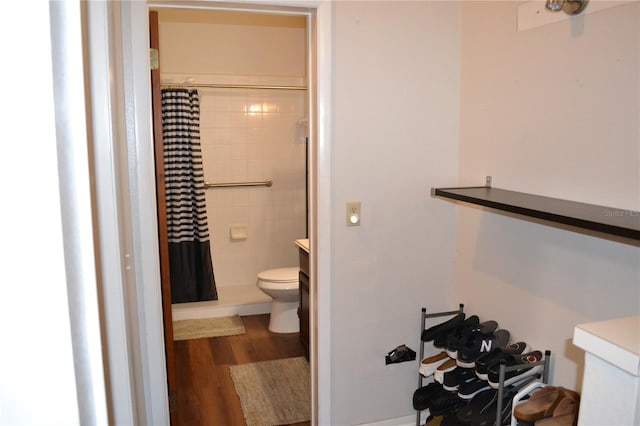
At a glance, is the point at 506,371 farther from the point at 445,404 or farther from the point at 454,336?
the point at 445,404

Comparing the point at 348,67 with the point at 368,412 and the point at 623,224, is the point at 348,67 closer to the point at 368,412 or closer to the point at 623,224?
the point at 623,224

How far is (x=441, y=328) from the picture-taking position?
2367 millimetres

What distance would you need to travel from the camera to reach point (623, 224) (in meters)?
1.37

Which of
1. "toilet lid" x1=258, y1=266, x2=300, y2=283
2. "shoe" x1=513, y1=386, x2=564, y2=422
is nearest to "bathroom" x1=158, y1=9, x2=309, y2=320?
"toilet lid" x1=258, y1=266, x2=300, y2=283

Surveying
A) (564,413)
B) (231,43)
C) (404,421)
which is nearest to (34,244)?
(564,413)

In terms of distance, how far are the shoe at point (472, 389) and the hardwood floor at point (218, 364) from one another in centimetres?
90

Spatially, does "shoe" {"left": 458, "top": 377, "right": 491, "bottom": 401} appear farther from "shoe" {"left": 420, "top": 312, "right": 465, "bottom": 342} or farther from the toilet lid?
the toilet lid

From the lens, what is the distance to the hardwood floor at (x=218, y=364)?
277 centimetres

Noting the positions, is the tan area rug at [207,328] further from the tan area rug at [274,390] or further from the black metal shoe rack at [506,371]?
the black metal shoe rack at [506,371]

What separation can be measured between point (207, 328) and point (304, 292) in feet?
3.42

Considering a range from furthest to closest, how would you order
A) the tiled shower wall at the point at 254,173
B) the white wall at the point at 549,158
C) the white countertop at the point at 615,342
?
the tiled shower wall at the point at 254,173 → the white wall at the point at 549,158 → the white countertop at the point at 615,342

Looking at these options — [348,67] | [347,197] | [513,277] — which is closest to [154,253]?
[347,197]

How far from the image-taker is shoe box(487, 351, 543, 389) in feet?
6.31

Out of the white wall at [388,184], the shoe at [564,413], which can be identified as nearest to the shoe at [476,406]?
the shoe at [564,413]
